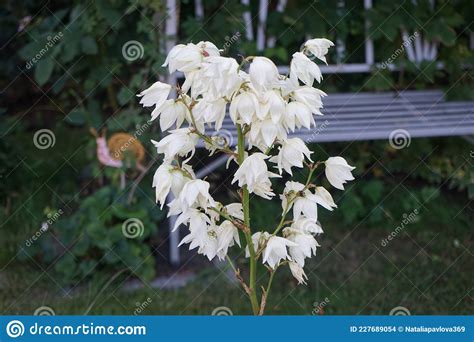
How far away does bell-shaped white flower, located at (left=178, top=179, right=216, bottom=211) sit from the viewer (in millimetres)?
1786

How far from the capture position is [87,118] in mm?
4125

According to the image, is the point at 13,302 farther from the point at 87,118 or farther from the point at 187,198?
the point at 187,198

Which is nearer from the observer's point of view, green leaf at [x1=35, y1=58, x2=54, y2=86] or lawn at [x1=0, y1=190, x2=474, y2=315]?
lawn at [x1=0, y1=190, x2=474, y2=315]

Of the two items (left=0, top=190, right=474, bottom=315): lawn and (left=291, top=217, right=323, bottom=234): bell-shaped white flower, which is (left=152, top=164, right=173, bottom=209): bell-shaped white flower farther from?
(left=0, top=190, right=474, bottom=315): lawn

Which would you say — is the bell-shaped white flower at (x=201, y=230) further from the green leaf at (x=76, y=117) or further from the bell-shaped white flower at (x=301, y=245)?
the green leaf at (x=76, y=117)
